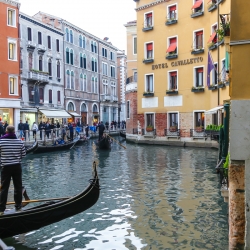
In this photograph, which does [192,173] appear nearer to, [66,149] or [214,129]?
[214,129]

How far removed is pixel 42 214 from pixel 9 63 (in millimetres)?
17380

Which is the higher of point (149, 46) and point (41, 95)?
point (149, 46)

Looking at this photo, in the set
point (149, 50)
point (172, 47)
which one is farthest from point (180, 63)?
point (149, 50)

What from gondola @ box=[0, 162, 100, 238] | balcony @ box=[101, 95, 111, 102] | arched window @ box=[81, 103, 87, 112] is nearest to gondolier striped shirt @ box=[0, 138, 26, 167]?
gondola @ box=[0, 162, 100, 238]

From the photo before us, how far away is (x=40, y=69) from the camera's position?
2509 cm

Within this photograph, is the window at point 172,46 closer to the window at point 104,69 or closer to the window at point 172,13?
the window at point 172,13

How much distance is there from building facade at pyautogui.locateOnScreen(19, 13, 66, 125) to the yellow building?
7318 mm

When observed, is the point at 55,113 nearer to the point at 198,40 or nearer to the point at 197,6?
the point at 198,40

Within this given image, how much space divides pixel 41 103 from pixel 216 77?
1286cm

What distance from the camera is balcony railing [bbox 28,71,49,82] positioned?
2347cm

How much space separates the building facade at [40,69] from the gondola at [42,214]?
736 inches

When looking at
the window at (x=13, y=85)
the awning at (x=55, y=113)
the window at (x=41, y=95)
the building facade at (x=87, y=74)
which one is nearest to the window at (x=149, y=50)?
the window at (x=13, y=85)

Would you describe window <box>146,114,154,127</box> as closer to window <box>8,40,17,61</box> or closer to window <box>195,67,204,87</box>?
window <box>195,67,204,87</box>

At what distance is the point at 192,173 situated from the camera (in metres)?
9.45
